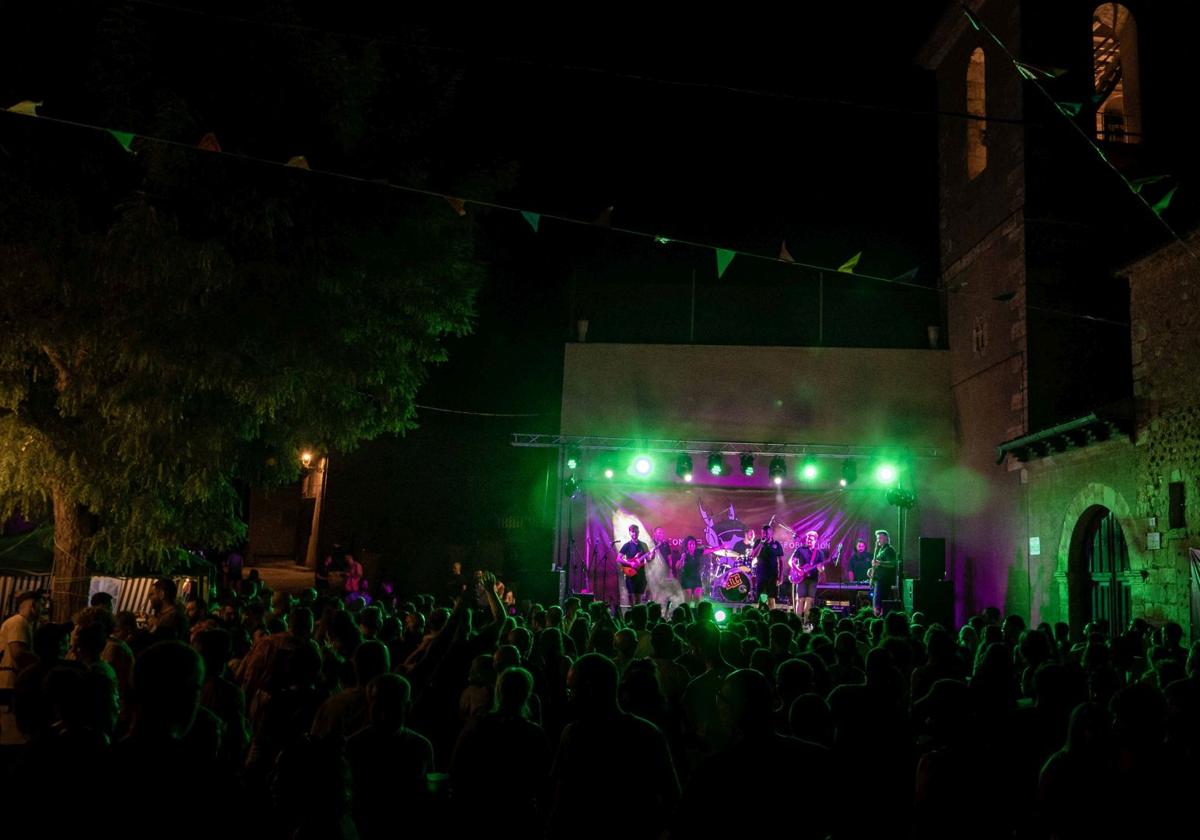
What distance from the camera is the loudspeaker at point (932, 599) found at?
18.6 meters

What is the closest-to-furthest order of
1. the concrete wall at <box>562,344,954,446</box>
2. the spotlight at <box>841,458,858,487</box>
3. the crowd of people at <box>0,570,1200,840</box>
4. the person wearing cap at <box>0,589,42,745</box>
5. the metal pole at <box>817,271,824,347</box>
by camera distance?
1. the crowd of people at <box>0,570,1200,840</box>
2. the person wearing cap at <box>0,589,42,745</box>
3. the spotlight at <box>841,458,858,487</box>
4. the concrete wall at <box>562,344,954,446</box>
5. the metal pole at <box>817,271,824,347</box>

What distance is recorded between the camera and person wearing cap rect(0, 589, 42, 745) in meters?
7.62

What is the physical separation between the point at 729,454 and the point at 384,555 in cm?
821

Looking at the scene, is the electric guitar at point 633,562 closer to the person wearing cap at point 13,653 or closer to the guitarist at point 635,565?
the guitarist at point 635,565

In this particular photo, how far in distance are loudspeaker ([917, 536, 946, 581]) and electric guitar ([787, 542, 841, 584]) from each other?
3.06 meters

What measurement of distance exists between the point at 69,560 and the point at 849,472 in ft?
50.1

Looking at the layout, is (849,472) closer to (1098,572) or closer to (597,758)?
(1098,572)

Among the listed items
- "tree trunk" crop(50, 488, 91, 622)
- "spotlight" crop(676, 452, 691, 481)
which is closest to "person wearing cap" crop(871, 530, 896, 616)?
"spotlight" crop(676, 452, 691, 481)

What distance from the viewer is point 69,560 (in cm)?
1402

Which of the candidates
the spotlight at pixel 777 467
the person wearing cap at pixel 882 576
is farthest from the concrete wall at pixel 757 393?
the person wearing cap at pixel 882 576

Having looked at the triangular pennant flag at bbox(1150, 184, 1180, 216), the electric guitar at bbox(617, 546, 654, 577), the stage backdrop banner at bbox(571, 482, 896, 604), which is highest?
the triangular pennant flag at bbox(1150, 184, 1180, 216)

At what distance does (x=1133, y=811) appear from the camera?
395cm

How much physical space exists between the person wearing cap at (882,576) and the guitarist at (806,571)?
1.64 metres

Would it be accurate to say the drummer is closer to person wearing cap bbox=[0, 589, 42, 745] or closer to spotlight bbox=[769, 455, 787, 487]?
spotlight bbox=[769, 455, 787, 487]
